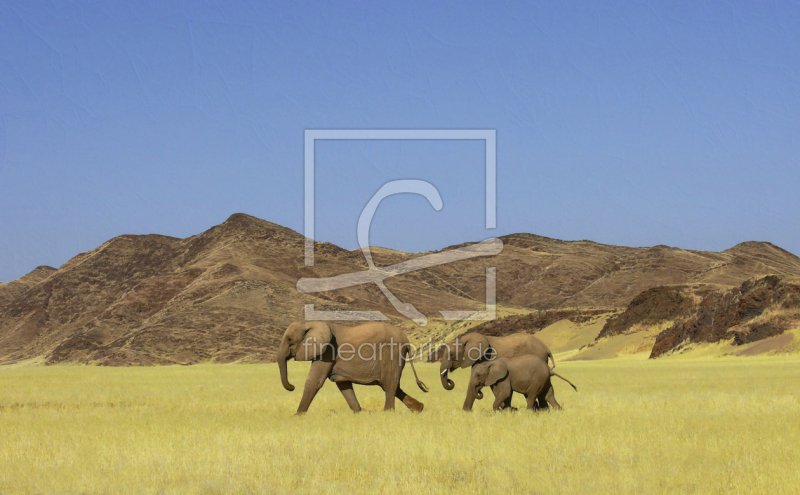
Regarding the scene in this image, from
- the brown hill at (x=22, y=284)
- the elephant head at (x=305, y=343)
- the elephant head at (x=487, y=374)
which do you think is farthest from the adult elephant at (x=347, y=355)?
the brown hill at (x=22, y=284)

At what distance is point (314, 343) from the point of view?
64.7ft

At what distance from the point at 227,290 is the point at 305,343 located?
90384 millimetres

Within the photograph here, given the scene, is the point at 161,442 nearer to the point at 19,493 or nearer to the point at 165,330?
the point at 19,493

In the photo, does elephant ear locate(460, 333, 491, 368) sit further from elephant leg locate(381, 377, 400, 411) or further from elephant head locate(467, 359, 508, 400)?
elephant leg locate(381, 377, 400, 411)

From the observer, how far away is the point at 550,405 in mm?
21609

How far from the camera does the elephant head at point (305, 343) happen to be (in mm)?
19734

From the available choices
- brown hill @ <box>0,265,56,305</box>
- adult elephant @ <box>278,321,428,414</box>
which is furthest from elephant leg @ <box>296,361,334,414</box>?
brown hill @ <box>0,265,56,305</box>

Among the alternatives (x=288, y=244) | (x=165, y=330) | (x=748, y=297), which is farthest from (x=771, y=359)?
(x=288, y=244)

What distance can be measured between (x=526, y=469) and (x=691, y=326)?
2301 inches

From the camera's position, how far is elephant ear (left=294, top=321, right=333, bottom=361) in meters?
19.7

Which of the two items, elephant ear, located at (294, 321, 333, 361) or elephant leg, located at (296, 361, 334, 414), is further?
elephant leg, located at (296, 361, 334, 414)

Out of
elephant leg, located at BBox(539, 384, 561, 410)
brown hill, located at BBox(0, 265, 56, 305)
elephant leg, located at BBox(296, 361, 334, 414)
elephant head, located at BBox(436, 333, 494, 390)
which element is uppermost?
brown hill, located at BBox(0, 265, 56, 305)

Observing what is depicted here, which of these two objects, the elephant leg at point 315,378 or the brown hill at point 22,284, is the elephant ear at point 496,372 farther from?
→ the brown hill at point 22,284

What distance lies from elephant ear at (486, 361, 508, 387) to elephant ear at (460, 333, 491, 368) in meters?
1.41
